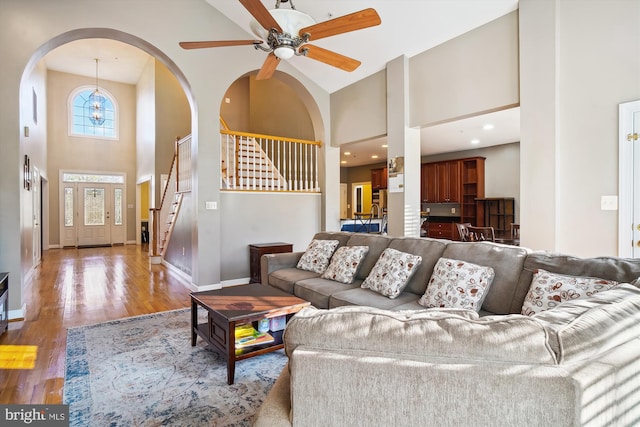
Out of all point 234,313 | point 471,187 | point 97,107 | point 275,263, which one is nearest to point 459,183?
point 471,187

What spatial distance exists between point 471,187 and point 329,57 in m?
6.42

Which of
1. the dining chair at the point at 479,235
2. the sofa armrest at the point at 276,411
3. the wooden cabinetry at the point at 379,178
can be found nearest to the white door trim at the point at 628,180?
the dining chair at the point at 479,235

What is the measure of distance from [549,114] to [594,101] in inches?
13.9

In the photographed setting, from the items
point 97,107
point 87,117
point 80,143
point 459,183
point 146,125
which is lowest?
point 459,183

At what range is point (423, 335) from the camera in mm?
938

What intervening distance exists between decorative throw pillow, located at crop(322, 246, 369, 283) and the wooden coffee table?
0.73m

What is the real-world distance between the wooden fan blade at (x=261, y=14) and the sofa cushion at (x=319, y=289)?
231cm

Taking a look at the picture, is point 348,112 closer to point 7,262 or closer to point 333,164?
point 333,164

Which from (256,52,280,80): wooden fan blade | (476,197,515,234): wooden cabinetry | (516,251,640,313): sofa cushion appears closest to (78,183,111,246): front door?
(256,52,280,80): wooden fan blade

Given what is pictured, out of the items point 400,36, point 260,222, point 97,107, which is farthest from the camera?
point 97,107

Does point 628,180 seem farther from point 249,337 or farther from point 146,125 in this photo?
point 146,125

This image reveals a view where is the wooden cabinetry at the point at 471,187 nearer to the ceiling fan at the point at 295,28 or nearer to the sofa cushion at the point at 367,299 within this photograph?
the ceiling fan at the point at 295,28

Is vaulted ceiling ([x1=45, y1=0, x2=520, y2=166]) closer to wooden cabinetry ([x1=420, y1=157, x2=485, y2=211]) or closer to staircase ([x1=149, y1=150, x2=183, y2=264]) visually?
wooden cabinetry ([x1=420, y1=157, x2=485, y2=211])

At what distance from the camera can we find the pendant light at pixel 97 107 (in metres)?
10.3
